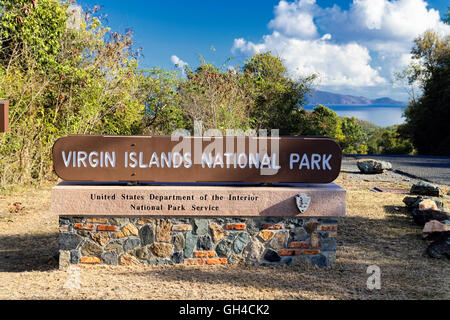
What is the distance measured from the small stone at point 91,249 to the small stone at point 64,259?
162 millimetres

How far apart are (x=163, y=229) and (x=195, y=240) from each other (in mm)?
358

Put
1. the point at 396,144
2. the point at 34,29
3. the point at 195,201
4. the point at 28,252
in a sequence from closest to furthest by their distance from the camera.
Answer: the point at 195,201 → the point at 28,252 → the point at 34,29 → the point at 396,144

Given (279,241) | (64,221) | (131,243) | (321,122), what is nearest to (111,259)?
(131,243)

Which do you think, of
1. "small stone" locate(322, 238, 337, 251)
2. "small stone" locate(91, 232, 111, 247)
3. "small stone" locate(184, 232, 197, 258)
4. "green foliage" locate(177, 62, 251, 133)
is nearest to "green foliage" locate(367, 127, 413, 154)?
"green foliage" locate(177, 62, 251, 133)

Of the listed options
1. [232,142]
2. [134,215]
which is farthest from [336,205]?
[134,215]

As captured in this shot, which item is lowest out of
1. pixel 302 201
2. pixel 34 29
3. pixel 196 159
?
pixel 302 201

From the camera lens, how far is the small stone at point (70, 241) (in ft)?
14.0

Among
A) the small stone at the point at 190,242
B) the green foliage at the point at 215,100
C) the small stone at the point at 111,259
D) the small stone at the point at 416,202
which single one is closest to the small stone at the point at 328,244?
the small stone at the point at 190,242

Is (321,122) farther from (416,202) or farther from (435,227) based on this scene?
(435,227)

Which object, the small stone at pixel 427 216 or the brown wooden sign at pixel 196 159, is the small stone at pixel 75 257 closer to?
the brown wooden sign at pixel 196 159

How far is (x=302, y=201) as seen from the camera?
4.29 meters

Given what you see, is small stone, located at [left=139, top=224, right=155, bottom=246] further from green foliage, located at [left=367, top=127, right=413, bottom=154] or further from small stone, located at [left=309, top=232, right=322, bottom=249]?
green foliage, located at [left=367, top=127, right=413, bottom=154]

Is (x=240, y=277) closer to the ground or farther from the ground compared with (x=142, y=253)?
closer to the ground

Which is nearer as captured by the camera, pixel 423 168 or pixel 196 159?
pixel 196 159
